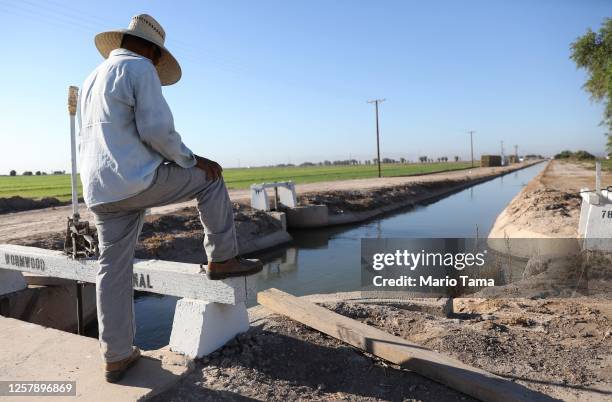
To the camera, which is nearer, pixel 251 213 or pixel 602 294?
pixel 602 294

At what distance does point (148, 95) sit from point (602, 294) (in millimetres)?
5806

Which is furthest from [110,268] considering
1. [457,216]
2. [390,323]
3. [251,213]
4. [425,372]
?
[457,216]

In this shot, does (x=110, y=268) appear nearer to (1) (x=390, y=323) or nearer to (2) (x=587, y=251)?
(1) (x=390, y=323)

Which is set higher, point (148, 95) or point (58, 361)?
point (148, 95)

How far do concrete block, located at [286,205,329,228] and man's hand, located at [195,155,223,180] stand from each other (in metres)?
18.0

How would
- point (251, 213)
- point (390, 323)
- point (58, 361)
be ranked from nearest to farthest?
1. point (58, 361)
2. point (390, 323)
3. point (251, 213)

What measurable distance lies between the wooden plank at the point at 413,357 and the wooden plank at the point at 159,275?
84 cm

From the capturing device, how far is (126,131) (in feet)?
9.01

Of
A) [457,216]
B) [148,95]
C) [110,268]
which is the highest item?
[148,95]

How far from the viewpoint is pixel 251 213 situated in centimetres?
1839

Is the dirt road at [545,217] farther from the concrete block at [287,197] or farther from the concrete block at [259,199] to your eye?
the concrete block at [259,199]

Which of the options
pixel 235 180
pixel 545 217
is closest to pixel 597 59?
pixel 545 217

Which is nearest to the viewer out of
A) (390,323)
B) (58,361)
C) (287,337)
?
(58,361)

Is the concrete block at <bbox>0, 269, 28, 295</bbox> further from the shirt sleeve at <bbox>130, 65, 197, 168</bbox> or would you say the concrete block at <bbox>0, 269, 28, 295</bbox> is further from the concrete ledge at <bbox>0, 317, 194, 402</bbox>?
the shirt sleeve at <bbox>130, 65, 197, 168</bbox>
